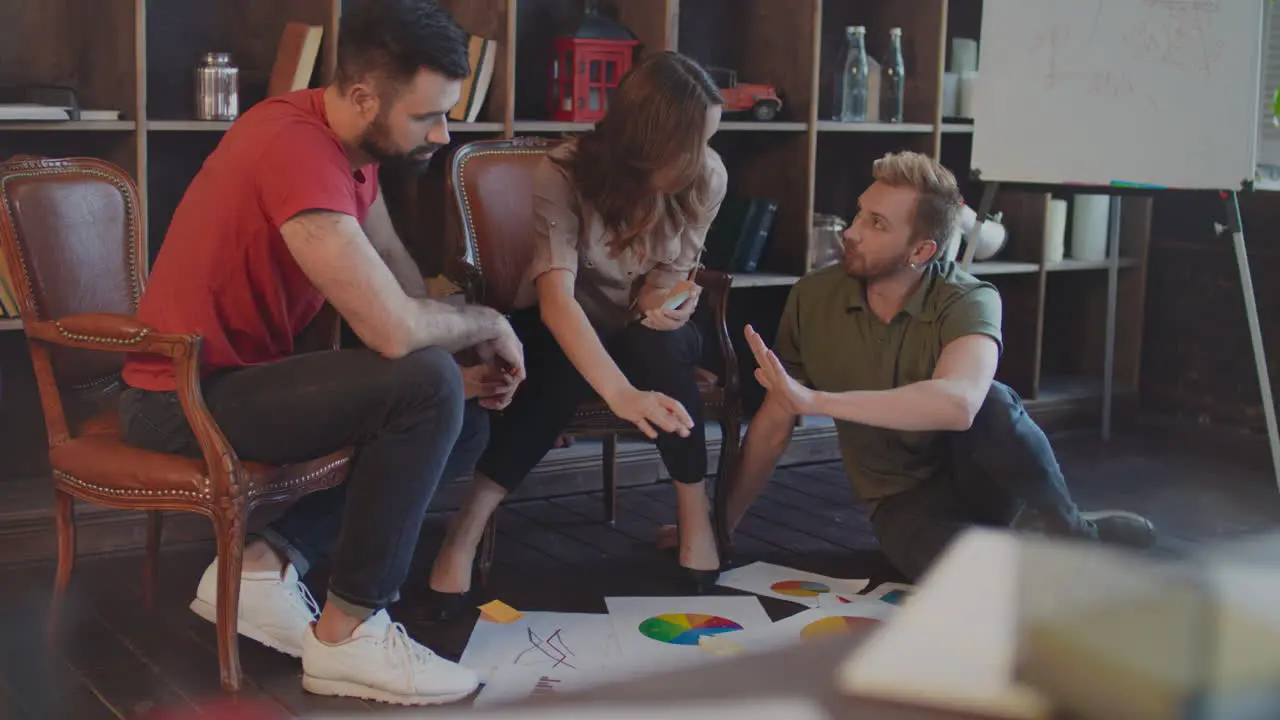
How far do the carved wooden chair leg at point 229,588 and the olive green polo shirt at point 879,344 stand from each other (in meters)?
1.17

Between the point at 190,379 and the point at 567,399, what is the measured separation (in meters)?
0.80

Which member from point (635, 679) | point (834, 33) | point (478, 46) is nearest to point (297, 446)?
point (478, 46)

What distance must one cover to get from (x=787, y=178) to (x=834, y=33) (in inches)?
25.2

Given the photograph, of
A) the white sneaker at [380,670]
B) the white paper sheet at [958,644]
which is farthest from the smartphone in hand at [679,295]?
the white paper sheet at [958,644]

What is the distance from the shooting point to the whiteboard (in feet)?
11.2

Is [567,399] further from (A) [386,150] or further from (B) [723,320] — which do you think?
(A) [386,150]

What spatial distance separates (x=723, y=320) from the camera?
2969 mm

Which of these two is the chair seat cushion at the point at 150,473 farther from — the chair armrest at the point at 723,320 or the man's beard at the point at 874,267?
the man's beard at the point at 874,267

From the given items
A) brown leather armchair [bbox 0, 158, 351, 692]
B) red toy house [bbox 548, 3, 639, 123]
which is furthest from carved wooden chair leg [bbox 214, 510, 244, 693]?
red toy house [bbox 548, 3, 639, 123]

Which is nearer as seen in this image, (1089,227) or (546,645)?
(546,645)

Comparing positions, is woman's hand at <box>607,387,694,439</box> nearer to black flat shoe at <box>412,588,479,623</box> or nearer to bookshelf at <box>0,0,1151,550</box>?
black flat shoe at <box>412,588,479,623</box>

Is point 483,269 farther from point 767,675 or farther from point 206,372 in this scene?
point 767,675

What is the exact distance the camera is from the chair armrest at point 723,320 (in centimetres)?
291

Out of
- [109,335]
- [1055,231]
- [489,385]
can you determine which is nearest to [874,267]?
[489,385]
